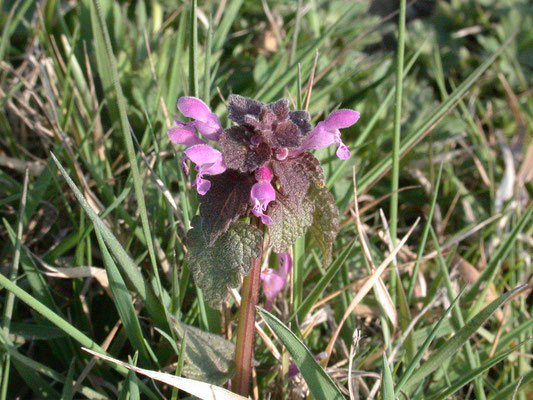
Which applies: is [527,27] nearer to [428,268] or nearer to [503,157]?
[503,157]

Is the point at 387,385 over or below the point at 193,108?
below

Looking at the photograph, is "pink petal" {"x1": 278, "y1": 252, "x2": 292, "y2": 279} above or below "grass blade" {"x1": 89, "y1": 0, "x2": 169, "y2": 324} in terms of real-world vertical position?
below

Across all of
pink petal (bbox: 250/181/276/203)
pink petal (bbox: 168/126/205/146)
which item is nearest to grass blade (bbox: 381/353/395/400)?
pink petal (bbox: 250/181/276/203)

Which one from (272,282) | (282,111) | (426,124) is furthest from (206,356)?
(426,124)

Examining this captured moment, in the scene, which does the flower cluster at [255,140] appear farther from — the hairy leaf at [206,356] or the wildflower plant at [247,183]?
the hairy leaf at [206,356]

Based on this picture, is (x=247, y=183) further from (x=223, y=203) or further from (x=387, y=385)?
(x=387, y=385)

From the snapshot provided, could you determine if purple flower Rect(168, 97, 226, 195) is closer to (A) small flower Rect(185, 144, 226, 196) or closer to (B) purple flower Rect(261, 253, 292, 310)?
(A) small flower Rect(185, 144, 226, 196)

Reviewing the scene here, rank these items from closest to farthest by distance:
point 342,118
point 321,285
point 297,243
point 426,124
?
1. point 342,118
2. point 321,285
3. point 297,243
4. point 426,124
